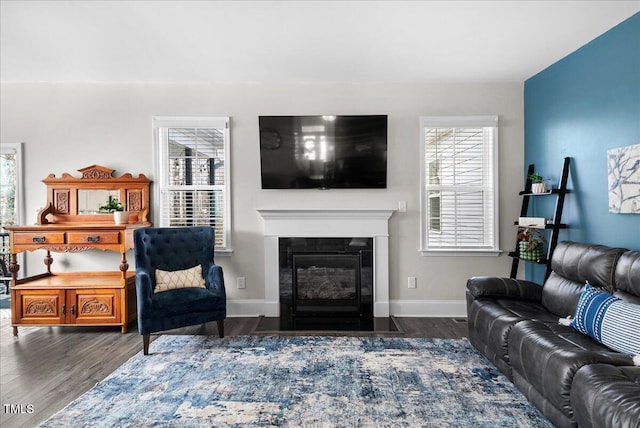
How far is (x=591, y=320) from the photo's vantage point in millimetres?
2385

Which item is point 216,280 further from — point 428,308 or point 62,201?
point 428,308

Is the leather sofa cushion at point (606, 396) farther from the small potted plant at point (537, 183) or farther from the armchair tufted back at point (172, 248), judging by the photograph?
the armchair tufted back at point (172, 248)

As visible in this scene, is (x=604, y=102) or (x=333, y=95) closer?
(x=604, y=102)

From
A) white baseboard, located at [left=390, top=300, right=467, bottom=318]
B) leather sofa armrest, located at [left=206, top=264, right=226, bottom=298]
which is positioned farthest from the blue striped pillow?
leather sofa armrest, located at [left=206, top=264, right=226, bottom=298]

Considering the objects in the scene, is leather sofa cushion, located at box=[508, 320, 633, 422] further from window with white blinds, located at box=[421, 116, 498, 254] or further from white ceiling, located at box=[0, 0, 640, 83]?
white ceiling, located at box=[0, 0, 640, 83]

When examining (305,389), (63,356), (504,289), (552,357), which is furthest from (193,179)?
(552,357)

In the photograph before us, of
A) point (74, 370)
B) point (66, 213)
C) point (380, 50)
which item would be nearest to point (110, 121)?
point (66, 213)

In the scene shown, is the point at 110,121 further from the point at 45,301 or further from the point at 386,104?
the point at 386,104

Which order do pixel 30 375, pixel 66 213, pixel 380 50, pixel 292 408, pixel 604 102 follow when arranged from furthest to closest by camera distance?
pixel 66 213, pixel 380 50, pixel 604 102, pixel 30 375, pixel 292 408

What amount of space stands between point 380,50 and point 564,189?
6.77 ft

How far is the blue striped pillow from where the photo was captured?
83.2 inches

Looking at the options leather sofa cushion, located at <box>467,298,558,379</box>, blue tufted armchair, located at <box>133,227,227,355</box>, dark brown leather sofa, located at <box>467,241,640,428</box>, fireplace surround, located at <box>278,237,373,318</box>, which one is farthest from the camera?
fireplace surround, located at <box>278,237,373,318</box>

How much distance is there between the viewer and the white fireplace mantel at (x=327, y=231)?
430 centimetres

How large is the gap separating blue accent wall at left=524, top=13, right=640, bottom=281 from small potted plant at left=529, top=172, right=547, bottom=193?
0.10m
